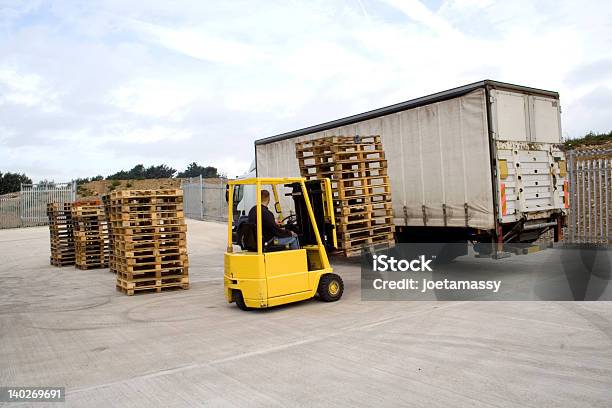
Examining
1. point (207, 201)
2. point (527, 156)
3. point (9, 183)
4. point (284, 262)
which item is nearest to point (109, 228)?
point (284, 262)

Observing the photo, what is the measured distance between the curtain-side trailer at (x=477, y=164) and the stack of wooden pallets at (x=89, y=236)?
8.33 m

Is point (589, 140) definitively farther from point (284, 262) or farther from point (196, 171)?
point (196, 171)

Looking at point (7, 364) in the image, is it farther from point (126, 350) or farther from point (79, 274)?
point (79, 274)

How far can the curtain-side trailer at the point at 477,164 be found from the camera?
31.3ft

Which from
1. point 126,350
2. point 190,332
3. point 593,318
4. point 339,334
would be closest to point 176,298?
point 190,332

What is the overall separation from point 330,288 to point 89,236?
344 inches

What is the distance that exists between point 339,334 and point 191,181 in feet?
87.3

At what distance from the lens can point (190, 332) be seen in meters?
7.24

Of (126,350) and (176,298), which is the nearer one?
(126,350)

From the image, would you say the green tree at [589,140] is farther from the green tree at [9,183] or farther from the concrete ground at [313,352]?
the green tree at [9,183]

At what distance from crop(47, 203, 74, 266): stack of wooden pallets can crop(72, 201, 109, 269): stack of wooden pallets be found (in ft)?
2.91

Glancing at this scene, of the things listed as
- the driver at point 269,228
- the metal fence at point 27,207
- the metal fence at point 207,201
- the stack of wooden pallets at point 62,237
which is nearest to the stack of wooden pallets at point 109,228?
the stack of wooden pallets at point 62,237

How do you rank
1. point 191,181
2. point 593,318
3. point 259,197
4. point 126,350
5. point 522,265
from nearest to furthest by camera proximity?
point 126,350, point 593,318, point 259,197, point 522,265, point 191,181

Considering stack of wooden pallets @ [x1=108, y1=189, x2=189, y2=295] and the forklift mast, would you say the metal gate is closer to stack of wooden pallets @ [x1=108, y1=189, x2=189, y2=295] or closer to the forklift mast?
the forklift mast
